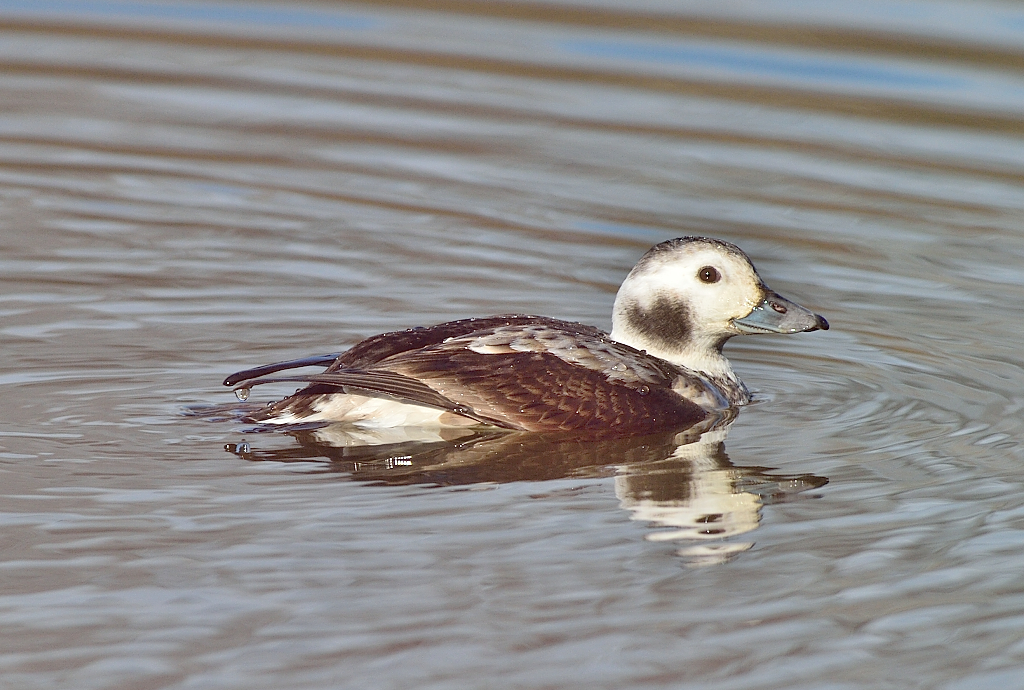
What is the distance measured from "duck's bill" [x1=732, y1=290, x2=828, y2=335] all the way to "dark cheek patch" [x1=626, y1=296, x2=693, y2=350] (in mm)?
226

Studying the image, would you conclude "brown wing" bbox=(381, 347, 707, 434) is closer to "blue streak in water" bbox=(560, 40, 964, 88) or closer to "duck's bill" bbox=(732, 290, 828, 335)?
"duck's bill" bbox=(732, 290, 828, 335)

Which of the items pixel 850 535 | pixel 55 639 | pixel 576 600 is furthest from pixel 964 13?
pixel 55 639

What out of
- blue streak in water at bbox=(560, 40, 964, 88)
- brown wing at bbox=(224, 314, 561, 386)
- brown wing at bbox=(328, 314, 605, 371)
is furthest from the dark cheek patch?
blue streak in water at bbox=(560, 40, 964, 88)

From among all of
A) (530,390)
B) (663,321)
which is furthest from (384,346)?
(663,321)

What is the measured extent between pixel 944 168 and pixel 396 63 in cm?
441

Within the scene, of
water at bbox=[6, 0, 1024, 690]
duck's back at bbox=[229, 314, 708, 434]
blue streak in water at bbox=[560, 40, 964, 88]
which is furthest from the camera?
blue streak in water at bbox=[560, 40, 964, 88]

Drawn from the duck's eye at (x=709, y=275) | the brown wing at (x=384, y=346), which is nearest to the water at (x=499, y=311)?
the brown wing at (x=384, y=346)

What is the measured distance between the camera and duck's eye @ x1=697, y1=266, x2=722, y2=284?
7.00 m

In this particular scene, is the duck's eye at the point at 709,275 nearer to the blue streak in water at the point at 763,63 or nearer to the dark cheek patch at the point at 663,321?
the dark cheek patch at the point at 663,321

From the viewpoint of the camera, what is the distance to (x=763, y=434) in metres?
6.51

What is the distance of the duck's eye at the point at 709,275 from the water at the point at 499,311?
0.56 m

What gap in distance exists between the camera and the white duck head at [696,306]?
22.9 ft

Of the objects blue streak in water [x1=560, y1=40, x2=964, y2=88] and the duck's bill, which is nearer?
the duck's bill

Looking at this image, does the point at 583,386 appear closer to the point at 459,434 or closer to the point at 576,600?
the point at 459,434
